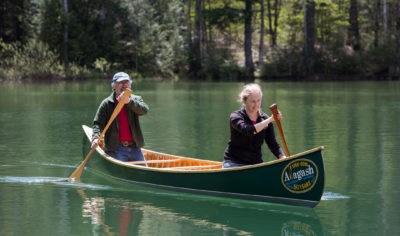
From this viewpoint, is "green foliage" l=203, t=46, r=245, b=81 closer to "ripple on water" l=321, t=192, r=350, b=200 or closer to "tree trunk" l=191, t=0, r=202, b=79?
"tree trunk" l=191, t=0, r=202, b=79

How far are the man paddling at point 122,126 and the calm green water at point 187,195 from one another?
50 centimetres

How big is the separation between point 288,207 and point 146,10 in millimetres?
38059

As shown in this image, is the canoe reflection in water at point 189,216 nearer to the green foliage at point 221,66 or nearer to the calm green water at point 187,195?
the calm green water at point 187,195

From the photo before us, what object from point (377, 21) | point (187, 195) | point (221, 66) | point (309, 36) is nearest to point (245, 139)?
point (187, 195)

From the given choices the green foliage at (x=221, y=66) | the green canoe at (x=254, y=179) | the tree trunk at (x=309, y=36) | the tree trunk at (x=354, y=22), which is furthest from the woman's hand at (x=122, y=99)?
the tree trunk at (x=354, y=22)

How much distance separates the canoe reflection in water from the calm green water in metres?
0.01

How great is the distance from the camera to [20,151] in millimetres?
11422

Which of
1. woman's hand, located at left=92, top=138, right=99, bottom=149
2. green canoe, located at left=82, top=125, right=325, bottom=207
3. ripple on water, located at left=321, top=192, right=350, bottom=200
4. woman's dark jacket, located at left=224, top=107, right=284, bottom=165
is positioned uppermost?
woman's dark jacket, located at left=224, top=107, right=284, bottom=165

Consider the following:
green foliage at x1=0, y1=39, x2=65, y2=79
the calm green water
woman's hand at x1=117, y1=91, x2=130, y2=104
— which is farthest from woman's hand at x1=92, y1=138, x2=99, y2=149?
green foliage at x1=0, y1=39, x2=65, y2=79

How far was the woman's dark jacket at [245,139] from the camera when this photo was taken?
6375 millimetres

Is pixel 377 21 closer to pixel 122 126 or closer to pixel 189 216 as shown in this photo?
pixel 122 126

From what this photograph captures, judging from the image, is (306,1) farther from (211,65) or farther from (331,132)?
(331,132)

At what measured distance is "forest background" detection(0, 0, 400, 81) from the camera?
40094mm

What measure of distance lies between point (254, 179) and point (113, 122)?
2306 millimetres
